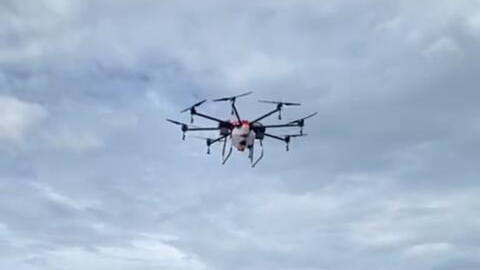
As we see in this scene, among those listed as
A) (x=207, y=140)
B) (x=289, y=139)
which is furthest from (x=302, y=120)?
(x=207, y=140)

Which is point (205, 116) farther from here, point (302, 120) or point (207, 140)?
point (302, 120)

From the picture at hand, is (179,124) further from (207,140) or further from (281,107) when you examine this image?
(281,107)

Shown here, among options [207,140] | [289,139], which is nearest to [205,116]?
[207,140]

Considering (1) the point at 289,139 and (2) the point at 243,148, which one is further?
(1) the point at 289,139

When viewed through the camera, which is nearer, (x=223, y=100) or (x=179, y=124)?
(x=223, y=100)

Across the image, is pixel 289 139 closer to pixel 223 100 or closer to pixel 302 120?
pixel 302 120

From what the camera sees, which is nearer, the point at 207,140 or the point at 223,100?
the point at 223,100

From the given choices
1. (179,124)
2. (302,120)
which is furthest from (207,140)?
(302,120)
